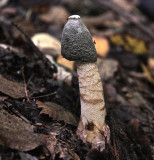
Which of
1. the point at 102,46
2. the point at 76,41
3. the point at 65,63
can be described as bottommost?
the point at 102,46

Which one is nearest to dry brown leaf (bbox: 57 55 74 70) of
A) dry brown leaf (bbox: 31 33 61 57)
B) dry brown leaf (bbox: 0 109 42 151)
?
dry brown leaf (bbox: 31 33 61 57)

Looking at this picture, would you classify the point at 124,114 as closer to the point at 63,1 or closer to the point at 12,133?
the point at 12,133

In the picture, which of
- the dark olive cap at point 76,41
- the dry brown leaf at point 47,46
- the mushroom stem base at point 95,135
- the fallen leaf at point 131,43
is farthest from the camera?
the fallen leaf at point 131,43

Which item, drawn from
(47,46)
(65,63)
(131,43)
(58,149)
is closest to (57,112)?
(58,149)

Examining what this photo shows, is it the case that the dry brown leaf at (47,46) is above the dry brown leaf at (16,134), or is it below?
below

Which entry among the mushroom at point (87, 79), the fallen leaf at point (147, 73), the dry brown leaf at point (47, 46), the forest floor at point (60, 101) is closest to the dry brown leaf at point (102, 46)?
the forest floor at point (60, 101)

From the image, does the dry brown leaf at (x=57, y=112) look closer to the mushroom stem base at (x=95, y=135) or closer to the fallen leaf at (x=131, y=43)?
the mushroom stem base at (x=95, y=135)

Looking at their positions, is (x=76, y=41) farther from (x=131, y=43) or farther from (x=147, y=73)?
(x=131, y=43)

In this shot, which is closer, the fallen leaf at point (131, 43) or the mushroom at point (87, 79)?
the mushroom at point (87, 79)
